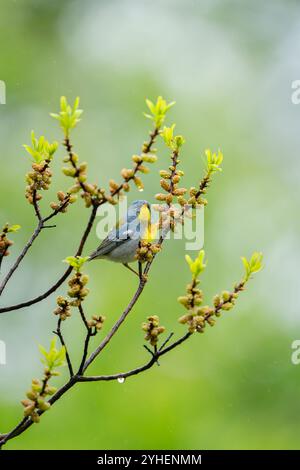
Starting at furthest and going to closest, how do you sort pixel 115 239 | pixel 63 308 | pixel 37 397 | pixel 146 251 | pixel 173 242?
pixel 173 242 → pixel 115 239 → pixel 146 251 → pixel 63 308 → pixel 37 397

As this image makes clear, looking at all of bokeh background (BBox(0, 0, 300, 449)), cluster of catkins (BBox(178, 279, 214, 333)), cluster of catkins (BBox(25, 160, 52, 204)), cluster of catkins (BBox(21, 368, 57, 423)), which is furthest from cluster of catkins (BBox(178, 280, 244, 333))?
bokeh background (BBox(0, 0, 300, 449))

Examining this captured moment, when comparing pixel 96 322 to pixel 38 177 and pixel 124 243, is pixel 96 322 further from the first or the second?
pixel 124 243

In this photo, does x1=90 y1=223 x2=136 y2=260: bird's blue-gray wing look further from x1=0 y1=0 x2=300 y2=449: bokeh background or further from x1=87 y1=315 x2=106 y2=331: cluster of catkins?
x1=0 y1=0 x2=300 y2=449: bokeh background

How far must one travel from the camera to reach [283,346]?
719 centimetres

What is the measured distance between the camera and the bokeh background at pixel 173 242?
20.9 feet

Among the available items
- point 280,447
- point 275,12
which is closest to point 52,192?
point 280,447

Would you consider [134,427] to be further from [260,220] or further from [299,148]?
[299,148]

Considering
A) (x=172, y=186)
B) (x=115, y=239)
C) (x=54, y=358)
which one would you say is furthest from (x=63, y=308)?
(x=115, y=239)

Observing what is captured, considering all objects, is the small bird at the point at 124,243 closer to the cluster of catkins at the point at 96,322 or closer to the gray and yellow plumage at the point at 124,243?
the gray and yellow plumage at the point at 124,243

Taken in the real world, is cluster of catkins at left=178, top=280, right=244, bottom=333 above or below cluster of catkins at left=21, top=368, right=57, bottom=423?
above

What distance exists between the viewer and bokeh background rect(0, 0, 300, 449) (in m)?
6.38

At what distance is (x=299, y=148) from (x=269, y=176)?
94 cm

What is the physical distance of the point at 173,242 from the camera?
7.03m
